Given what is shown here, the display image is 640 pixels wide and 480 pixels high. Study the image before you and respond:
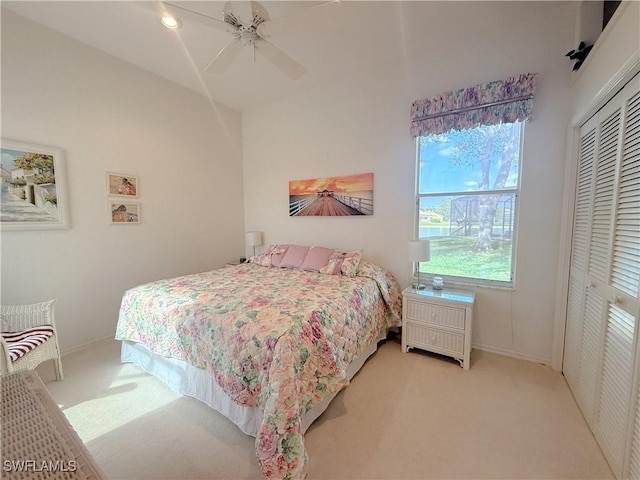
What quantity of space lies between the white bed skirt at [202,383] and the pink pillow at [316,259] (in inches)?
40.2

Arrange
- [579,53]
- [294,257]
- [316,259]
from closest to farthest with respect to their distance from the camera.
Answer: [579,53]
[316,259]
[294,257]

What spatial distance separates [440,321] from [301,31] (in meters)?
2.94

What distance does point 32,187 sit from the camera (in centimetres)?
235

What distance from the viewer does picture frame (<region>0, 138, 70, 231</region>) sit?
2217 mm

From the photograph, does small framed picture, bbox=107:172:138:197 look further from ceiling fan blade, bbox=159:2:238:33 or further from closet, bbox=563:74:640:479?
closet, bbox=563:74:640:479

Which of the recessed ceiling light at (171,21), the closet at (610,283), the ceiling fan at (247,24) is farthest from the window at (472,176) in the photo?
the recessed ceiling light at (171,21)

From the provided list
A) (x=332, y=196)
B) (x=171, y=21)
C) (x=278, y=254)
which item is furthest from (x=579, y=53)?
(x=278, y=254)

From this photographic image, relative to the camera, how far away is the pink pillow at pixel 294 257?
321cm

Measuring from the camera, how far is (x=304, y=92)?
139 inches

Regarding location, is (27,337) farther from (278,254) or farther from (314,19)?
(314,19)

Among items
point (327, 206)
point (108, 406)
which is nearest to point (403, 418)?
point (108, 406)

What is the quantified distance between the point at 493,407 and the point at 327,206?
2.56 meters

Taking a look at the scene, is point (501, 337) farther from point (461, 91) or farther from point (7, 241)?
point (7, 241)

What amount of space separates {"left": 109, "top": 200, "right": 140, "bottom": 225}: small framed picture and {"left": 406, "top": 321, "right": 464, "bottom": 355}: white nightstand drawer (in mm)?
3239
